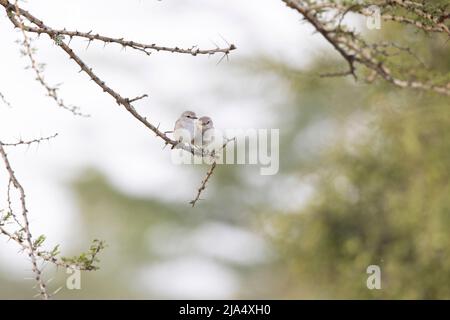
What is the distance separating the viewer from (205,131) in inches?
234

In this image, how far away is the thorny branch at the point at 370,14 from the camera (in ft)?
17.1

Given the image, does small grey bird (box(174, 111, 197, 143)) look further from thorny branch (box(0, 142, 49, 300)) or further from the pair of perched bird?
thorny branch (box(0, 142, 49, 300))

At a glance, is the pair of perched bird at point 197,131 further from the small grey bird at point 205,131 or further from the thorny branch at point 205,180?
the thorny branch at point 205,180

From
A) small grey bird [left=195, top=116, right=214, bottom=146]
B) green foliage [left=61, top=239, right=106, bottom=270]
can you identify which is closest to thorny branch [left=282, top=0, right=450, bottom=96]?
small grey bird [left=195, top=116, right=214, bottom=146]

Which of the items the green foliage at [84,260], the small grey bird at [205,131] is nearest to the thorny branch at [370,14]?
the small grey bird at [205,131]

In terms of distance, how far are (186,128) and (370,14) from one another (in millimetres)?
1306

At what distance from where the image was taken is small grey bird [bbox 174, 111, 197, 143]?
230 inches

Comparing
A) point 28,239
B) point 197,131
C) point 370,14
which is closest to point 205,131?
point 197,131

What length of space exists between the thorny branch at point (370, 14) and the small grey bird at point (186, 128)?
Result: 0.96 m

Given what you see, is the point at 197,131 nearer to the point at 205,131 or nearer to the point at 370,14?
the point at 205,131

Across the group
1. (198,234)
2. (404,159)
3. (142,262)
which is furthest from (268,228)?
(142,262)
